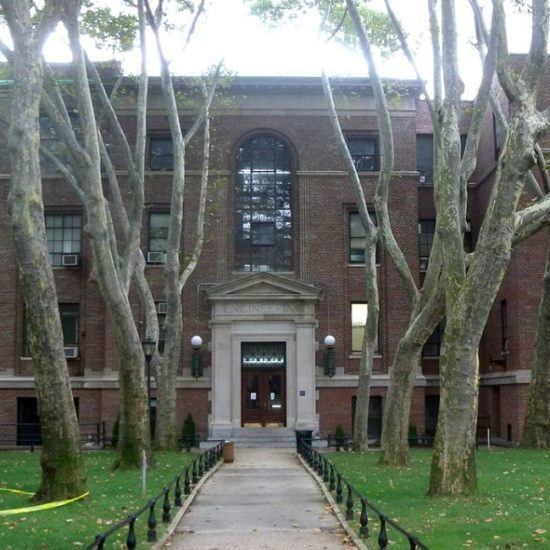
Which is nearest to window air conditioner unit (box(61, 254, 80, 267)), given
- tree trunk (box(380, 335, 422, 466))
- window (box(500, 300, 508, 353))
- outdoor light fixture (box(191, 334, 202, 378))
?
outdoor light fixture (box(191, 334, 202, 378))

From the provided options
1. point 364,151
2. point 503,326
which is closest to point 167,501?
point 503,326

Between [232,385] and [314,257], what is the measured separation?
638 centimetres

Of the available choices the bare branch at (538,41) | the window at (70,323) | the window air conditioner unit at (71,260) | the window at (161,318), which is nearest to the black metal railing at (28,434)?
the window at (70,323)

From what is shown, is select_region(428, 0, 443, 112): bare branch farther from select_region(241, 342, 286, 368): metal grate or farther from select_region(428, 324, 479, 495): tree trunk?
select_region(241, 342, 286, 368): metal grate

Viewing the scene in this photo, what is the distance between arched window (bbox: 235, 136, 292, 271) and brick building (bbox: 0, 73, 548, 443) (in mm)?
50

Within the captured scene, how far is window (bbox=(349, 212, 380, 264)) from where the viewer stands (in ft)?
128

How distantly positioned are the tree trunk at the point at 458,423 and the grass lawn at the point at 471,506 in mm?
327

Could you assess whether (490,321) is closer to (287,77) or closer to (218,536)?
(287,77)

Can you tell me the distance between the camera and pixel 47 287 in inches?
603

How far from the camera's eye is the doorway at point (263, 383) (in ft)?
124

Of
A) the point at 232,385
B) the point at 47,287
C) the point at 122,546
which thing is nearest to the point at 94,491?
the point at 47,287

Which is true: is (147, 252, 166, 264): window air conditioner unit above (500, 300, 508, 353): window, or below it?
above

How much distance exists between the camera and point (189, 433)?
117 ft

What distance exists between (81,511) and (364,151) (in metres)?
27.5
